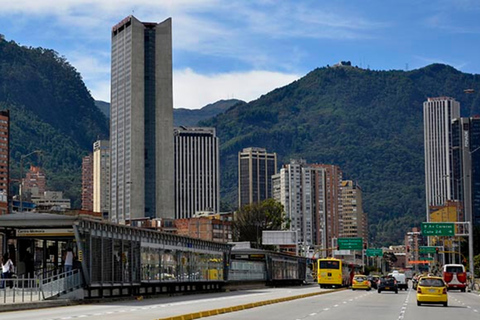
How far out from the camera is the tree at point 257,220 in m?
149

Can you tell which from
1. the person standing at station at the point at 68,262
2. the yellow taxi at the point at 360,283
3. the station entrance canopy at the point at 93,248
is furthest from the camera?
the yellow taxi at the point at 360,283

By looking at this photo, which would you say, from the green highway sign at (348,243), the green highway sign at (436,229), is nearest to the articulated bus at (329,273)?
the green highway sign at (436,229)

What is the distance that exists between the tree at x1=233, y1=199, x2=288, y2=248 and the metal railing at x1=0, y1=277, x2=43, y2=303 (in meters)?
111

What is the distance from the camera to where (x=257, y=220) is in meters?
151

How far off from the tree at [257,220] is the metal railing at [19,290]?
364ft

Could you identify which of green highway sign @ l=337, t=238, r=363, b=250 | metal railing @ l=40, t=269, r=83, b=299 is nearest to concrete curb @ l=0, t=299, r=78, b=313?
metal railing @ l=40, t=269, r=83, b=299

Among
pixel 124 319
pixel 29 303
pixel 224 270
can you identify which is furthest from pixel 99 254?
pixel 224 270

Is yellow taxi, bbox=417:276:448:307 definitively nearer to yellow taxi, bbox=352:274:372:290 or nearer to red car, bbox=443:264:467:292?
yellow taxi, bbox=352:274:372:290

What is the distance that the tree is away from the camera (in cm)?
14938

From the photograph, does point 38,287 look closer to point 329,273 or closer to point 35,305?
point 35,305

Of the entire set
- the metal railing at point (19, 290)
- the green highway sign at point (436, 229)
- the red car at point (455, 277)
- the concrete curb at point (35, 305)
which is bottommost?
the red car at point (455, 277)

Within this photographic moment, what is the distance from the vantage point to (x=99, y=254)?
135 ft

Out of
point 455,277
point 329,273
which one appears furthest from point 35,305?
point 455,277

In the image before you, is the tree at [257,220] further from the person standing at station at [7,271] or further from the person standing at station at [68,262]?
the person standing at station at [7,271]
